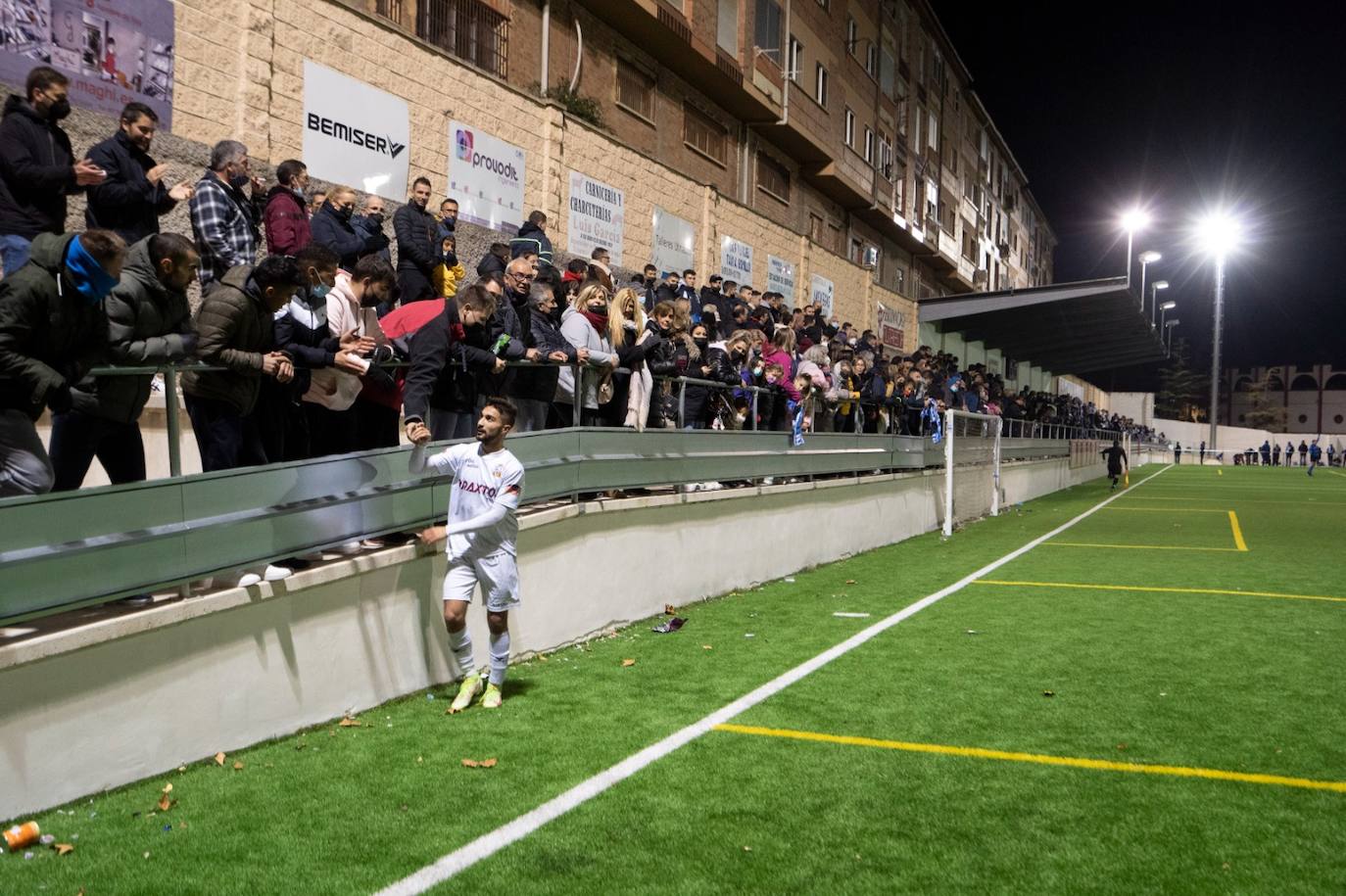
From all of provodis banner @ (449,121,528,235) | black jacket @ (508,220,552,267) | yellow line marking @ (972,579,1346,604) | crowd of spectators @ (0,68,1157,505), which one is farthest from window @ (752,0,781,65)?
yellow line marking @ (972,579,1346,604)

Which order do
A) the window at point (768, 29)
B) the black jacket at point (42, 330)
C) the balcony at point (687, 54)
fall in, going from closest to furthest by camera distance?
the black jacket at point (42, 330), the balcony at point (687, 54), the window at point (768, 29)

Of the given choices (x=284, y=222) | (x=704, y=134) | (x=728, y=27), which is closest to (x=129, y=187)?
(x=284, y=222)

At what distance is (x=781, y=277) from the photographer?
1116 inches

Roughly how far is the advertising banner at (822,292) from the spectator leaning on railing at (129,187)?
78.3 feet

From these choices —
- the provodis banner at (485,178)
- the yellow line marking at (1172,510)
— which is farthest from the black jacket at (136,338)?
the yellow line marking at (1172,510)

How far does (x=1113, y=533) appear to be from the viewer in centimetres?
1898

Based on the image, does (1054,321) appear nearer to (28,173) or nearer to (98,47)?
(98,47)

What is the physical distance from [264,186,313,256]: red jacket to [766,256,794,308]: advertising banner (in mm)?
19535

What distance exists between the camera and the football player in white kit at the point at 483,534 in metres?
6.60

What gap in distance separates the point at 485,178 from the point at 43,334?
38.8 ft

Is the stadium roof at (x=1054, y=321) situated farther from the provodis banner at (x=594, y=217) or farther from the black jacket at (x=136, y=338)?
the black jacket at (x=136, y=338)

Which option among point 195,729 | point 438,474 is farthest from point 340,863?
point 438,474

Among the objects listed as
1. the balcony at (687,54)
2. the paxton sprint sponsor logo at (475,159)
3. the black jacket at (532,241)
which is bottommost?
the black jacket at (532,241)

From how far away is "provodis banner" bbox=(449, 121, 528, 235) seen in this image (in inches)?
607
